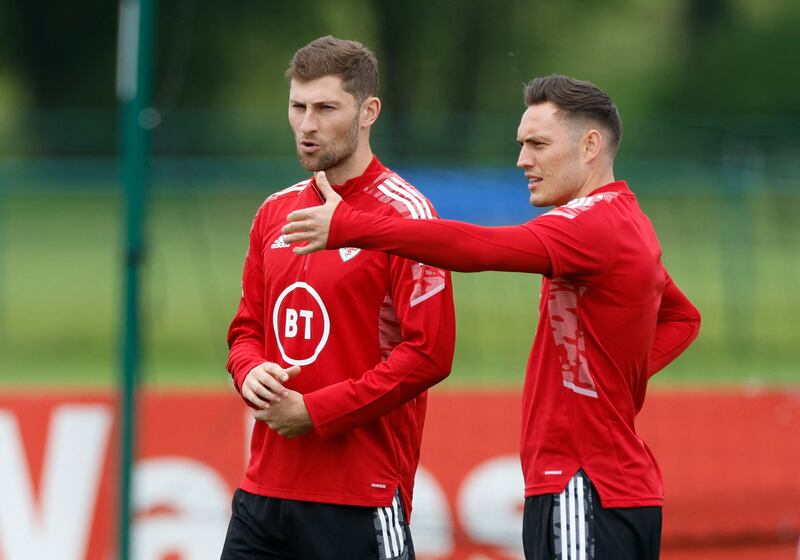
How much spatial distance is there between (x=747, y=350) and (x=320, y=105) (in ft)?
31.1

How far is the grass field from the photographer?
39.1ft

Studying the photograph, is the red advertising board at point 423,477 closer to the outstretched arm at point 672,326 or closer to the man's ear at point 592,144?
the outstretched arm at point 672,326

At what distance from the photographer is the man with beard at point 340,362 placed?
12.1 ft

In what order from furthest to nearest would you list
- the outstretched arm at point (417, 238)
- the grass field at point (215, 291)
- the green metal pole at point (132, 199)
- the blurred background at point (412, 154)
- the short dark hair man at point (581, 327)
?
the blurred background at point (412, 154), the grass field at point (215, 291), the green metal pole at point (132, 199), the short dark hair man at point (581, 327), the outstretched arm at point (417, 238)

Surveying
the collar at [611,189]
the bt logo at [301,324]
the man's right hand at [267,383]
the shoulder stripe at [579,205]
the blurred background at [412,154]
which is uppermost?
the blurred background at [412,154]

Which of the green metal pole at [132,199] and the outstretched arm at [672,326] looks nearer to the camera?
the outstretched arm at [672,326]

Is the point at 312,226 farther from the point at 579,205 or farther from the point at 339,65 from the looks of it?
the point at 579,205

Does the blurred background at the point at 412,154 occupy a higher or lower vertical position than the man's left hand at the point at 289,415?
higher

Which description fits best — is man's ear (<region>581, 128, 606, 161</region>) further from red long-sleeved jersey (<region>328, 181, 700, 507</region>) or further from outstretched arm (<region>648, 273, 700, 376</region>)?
outstretched arm (<region>648, 273, 700, 376</region>)

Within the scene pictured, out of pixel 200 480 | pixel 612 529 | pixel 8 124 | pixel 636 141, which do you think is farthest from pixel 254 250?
pixel 8 124

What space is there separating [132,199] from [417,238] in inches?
112

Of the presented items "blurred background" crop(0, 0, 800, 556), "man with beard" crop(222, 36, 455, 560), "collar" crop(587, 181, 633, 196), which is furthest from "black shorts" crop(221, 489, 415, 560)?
"blurred background" crop(0, 0, 800, 556)

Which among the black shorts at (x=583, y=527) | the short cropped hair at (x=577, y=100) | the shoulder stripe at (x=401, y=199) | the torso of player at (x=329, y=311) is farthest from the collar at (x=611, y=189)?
the black shorts at (x=583, y=527)

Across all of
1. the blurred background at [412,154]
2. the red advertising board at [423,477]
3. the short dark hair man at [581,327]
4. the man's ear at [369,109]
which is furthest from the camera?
the blurred background at [412,154]
